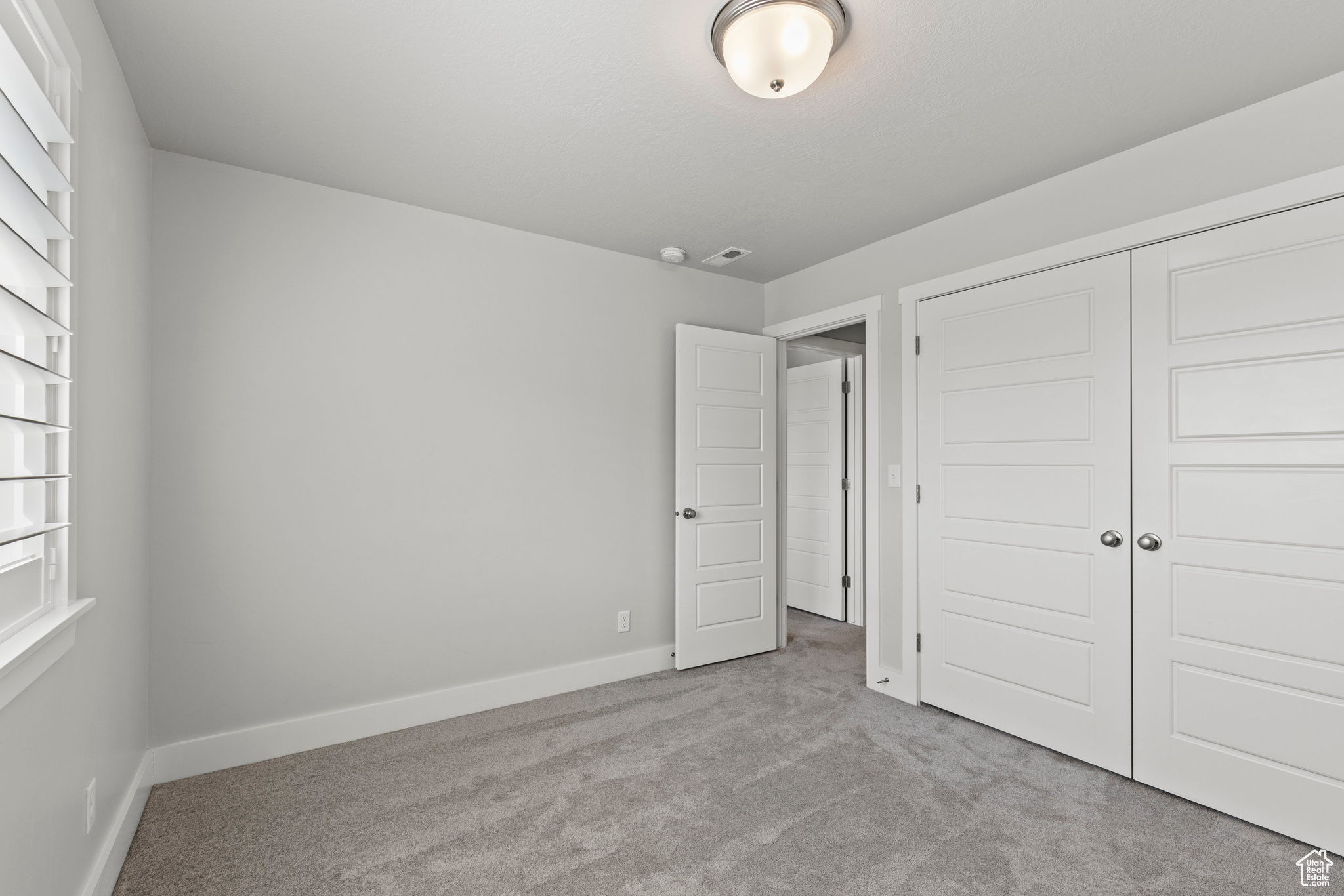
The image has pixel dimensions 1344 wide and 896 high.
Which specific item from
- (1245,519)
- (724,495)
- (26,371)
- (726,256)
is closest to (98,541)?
(26,371)

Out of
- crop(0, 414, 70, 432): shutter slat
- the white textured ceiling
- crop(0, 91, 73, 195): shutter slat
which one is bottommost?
crop(0, 414, 70, 432): shutter slat

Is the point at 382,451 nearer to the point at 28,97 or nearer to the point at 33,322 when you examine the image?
the point at 33,322

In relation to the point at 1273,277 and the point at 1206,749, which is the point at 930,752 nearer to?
the point at 1206,749

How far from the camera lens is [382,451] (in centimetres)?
291

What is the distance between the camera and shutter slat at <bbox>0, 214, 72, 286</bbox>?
1126 mm

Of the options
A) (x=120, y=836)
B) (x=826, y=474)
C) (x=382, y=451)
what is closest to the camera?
(x=120, y=836)

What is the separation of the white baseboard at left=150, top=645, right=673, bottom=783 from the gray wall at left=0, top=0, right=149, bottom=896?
21 centimetres

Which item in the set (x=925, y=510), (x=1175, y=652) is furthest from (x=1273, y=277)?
(x=925, y=510)

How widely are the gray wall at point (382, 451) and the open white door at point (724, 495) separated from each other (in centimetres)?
17

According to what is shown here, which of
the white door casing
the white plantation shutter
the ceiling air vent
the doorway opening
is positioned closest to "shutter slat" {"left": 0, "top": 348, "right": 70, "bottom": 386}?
the white plantation shutter

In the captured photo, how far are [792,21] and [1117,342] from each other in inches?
72.5

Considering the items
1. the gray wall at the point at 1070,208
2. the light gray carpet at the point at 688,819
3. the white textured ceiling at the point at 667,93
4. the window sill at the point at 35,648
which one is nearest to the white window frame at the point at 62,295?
the window sill at the point at 35,648

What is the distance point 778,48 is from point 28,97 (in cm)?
170

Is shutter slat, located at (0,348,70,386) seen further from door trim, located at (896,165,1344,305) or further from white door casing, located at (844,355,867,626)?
white door casing, located at (844,355,867,626)
